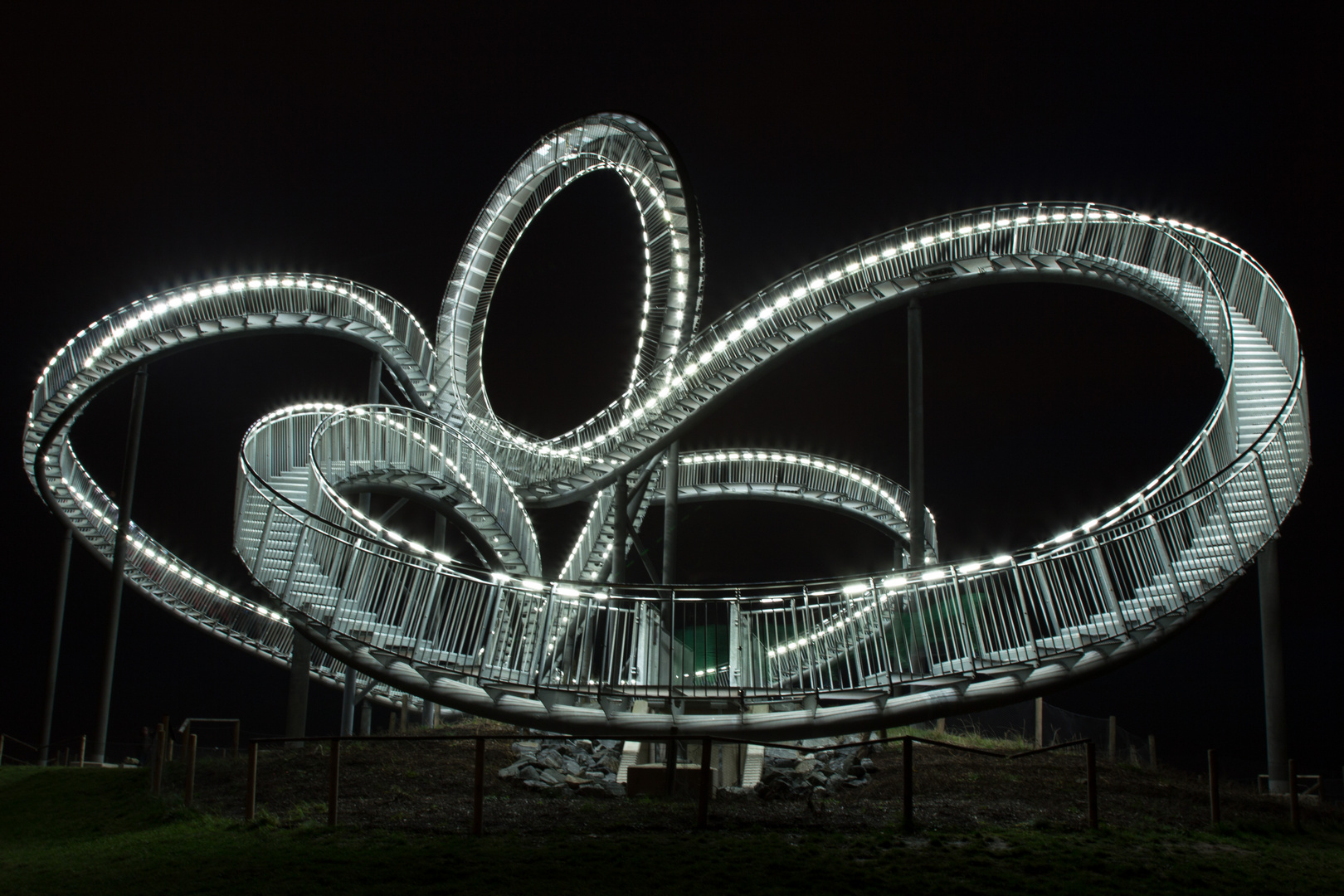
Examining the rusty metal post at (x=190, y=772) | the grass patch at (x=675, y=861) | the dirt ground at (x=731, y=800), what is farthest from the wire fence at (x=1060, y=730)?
the rusty metal post at (x=190, y=772)

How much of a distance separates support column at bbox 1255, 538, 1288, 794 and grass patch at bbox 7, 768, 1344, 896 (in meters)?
4.99

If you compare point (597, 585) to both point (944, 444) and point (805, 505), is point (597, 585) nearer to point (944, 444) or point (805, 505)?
point (805, 505)

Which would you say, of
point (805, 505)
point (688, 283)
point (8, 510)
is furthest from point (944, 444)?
point (8, 510)

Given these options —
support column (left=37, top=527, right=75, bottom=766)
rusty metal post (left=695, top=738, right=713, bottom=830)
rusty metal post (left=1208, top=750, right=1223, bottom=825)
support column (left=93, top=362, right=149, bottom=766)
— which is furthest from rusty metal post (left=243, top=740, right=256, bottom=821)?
support column (left=37, top=527, right=75, bottom=766)

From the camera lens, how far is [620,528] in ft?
65.9

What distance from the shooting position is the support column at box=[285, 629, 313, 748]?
1847cm

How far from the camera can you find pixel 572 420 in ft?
146

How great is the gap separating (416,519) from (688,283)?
33.2 metres

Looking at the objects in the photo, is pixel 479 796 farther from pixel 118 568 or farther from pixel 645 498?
pixel 645 498

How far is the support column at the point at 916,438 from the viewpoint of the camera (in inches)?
619

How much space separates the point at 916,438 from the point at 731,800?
6.96 metres

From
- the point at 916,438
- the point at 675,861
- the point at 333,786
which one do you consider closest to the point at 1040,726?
the point at 916,438

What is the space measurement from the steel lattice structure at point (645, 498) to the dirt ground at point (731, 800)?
1183 mm

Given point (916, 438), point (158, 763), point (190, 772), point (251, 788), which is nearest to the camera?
point (251, 788)
